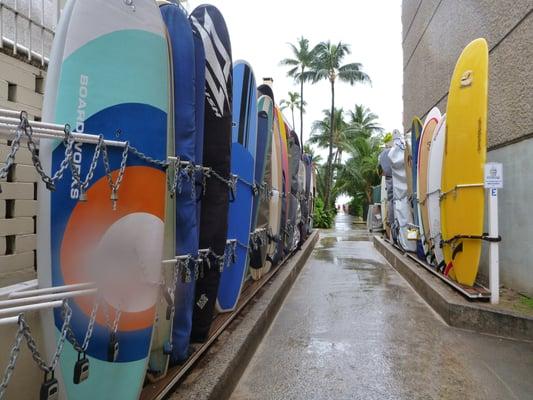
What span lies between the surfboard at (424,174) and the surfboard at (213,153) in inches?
168

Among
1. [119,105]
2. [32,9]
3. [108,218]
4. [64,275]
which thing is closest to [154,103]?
[119,105]

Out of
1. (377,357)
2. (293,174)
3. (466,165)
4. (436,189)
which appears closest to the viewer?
(377,357)

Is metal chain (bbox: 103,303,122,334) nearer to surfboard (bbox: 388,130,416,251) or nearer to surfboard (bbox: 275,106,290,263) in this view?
surfboard (bbox: 275,106,290,263)

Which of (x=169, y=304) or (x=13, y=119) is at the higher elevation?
(x=13, y=119)

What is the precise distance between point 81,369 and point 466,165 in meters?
4.35

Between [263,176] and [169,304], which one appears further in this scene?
[263,176]

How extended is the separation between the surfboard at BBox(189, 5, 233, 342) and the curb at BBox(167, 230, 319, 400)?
23 cm

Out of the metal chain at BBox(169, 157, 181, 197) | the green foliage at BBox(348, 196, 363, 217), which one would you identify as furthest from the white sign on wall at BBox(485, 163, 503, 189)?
the green foliage at BBox(348, 196, 363, 217)

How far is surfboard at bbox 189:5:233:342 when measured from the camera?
2.77m

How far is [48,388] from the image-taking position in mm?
1490

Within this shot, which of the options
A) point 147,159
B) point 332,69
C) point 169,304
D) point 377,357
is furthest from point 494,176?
point 332,69

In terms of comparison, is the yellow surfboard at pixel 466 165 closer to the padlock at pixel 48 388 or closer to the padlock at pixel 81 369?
the padlock at pixel 81 369

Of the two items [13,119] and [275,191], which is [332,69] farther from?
[13,119]

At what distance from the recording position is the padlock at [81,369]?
1.61m
